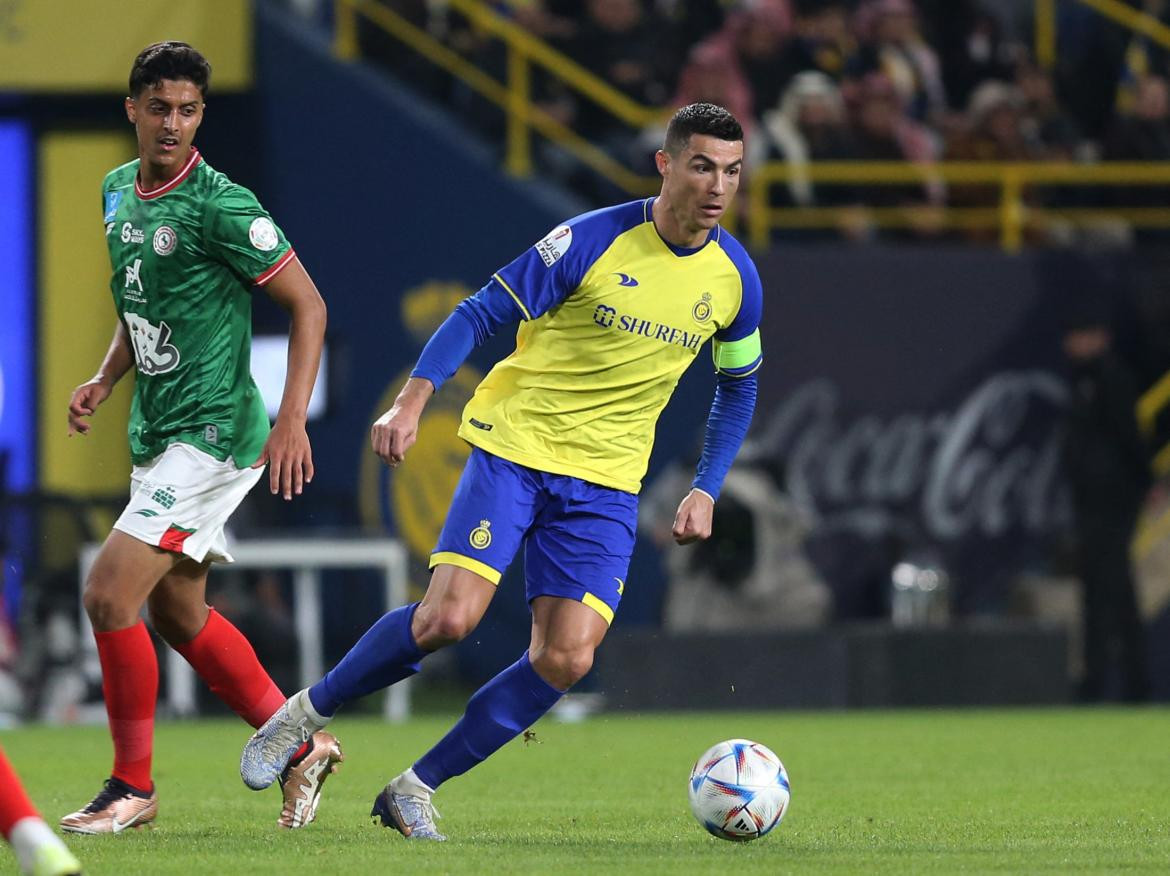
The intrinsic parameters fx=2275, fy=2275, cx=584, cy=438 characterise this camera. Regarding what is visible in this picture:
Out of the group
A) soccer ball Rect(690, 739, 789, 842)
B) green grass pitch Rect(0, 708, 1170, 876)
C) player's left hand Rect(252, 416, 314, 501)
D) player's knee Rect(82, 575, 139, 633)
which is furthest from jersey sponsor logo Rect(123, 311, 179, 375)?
soccer ball Rect(690, 739, 789, 842)

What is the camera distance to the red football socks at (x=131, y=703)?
671 cm

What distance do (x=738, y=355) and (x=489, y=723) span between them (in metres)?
1.40

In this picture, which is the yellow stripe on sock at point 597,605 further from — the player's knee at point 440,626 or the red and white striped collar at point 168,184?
the red and white striped collar at point 168,184

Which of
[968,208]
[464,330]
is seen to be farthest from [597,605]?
[968,208]

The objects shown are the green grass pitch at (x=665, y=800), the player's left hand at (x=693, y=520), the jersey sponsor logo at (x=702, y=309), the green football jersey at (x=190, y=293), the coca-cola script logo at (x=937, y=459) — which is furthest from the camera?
the coca-cola script logo at (x=937, y=459)

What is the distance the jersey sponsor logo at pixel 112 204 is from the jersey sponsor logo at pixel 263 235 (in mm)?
469

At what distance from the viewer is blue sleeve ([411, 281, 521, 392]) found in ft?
21.0

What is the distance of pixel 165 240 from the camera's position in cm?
659

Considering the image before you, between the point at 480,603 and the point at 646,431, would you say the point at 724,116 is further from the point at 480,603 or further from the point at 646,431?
the point at 480,603

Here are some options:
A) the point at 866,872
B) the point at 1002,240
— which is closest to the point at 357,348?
the point at 1002,240

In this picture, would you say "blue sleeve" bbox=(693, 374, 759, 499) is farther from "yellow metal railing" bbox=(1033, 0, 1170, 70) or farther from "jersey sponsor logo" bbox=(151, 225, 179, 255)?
"yellow metal railing" bbox=(1033, 0, 1170, 70)

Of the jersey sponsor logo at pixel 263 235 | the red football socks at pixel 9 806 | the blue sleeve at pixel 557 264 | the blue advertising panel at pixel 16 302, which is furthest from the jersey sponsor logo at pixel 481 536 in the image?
the blue advertising panel at pixel 16 302

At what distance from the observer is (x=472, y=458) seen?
6707 millimetres

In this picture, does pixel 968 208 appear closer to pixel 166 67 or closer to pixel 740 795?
pixel 740 795
